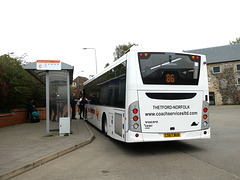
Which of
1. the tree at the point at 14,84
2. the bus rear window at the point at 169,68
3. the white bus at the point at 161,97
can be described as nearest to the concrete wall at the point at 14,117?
the tree at the point at 14,84

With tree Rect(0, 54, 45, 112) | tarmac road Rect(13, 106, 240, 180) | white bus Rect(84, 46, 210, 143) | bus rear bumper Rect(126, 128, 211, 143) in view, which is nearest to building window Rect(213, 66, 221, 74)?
tree Rect(0, 54, 45, 112)

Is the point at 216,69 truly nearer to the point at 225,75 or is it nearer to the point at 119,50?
the point at 225,75

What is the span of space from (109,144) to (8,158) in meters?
3.44

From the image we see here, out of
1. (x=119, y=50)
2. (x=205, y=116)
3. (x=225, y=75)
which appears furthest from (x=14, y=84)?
(x=119, y=50)

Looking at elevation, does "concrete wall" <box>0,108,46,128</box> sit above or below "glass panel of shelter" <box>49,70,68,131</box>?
below

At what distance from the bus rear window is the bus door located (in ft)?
4.41

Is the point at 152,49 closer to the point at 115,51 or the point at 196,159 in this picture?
the point at 196,159

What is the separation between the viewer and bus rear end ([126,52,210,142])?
6.68 metres

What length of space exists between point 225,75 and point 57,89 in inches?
1454

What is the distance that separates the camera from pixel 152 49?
7.00m

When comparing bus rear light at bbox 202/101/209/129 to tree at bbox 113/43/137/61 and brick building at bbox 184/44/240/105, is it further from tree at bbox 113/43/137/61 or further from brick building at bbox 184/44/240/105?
tree at bbox 113/43/137/61

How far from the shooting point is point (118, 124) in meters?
7.64

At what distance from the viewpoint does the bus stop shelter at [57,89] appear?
9.77 meters

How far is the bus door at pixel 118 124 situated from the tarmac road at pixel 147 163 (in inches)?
18.7
